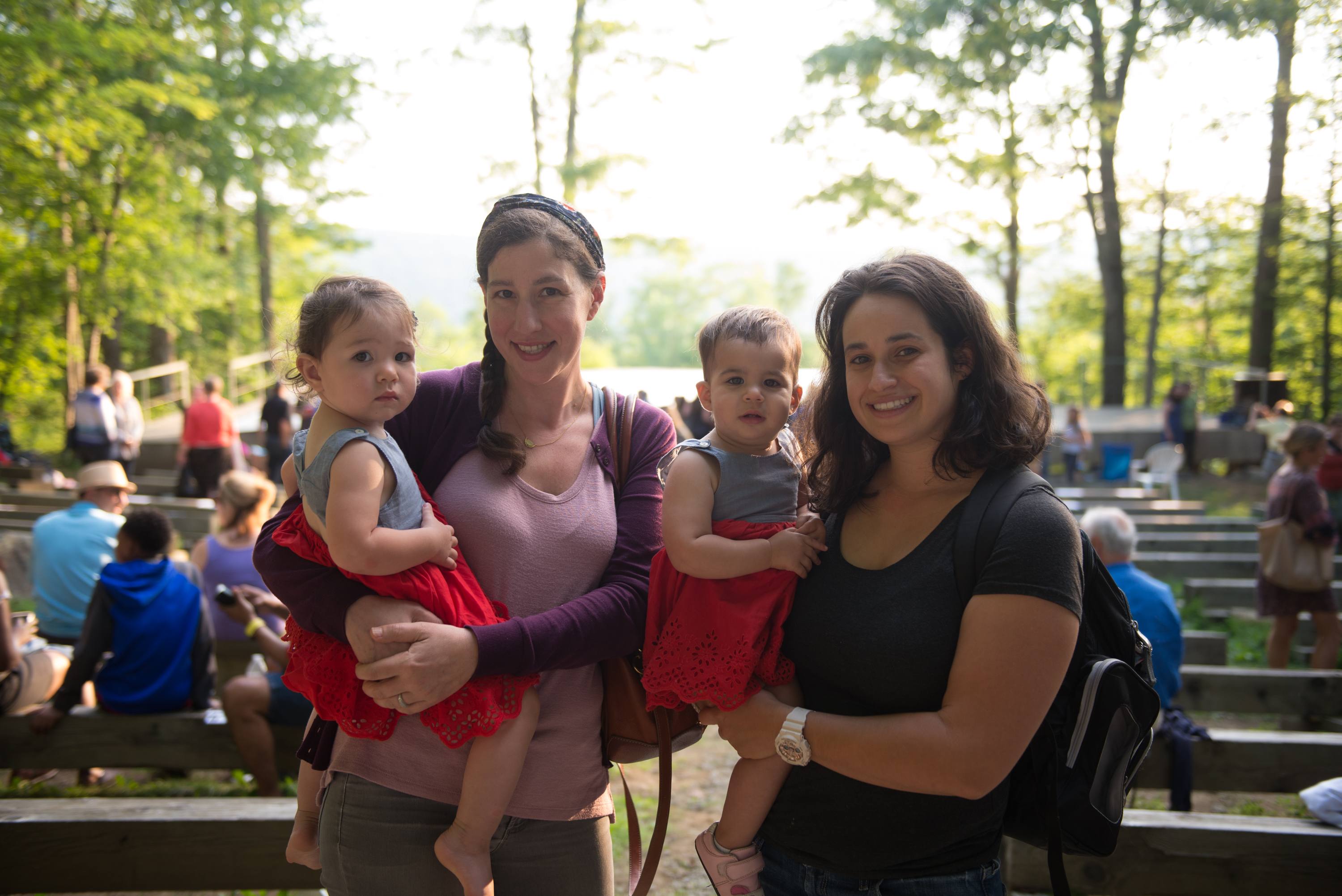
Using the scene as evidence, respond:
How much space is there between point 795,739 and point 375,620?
2.73 ft

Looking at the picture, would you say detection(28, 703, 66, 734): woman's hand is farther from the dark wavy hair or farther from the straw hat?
the dark wavy hair

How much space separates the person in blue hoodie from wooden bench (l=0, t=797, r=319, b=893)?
1.09 metres

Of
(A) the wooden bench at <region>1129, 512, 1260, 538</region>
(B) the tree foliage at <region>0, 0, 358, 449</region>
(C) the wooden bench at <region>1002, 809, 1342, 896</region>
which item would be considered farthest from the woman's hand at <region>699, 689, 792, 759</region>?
(B) the tree foliage at <region>0, 0, 358, 449</region>

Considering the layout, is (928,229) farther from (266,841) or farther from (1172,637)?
(266,841)

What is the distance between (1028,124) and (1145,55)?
8.23 ft

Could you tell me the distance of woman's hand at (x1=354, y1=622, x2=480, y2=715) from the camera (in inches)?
65.6

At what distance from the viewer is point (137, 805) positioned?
3.02 metres

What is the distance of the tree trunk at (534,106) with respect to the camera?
59.6 ft

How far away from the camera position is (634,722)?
1914 millimetres

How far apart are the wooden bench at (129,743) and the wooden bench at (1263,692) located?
184 inches

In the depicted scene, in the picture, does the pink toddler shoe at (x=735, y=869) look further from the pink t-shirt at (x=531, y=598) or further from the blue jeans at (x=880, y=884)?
the pink t-shirt at (x=531, y=598)

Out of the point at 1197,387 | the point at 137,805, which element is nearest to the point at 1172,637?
the point at 137,805

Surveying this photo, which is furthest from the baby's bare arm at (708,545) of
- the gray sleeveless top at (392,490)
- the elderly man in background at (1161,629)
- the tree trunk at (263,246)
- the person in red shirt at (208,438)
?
the tree trunk at (263,246)

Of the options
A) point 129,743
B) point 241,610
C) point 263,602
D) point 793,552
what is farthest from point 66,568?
point 793,552
